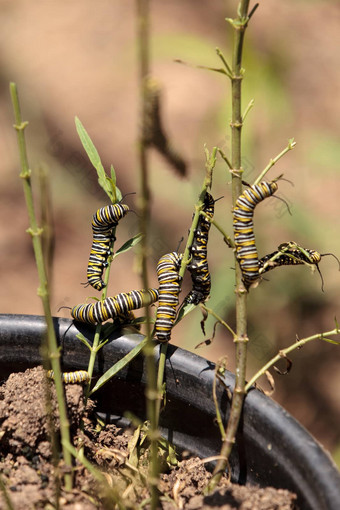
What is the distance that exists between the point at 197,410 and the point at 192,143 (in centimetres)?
154

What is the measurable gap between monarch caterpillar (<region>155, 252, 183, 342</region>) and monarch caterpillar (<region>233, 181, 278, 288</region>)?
0.40ft

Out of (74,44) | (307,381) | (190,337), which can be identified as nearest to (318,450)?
(190,337)

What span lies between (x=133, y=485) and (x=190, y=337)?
85 cm

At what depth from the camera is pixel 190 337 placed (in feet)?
5.57

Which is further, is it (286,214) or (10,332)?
(286,214)

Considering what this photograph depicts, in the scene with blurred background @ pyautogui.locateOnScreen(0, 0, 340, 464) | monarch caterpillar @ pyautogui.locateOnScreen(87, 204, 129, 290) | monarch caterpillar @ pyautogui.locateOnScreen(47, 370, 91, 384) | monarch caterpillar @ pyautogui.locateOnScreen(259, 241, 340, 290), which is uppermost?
blurred background @ pyautogui.locateOnScreen(0, 0, 340, 464)

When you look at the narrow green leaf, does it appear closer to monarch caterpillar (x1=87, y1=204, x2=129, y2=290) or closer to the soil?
the soil

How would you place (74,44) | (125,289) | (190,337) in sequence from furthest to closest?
(74,44), (125,289), (190,337)

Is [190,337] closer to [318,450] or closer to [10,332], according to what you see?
[10,332]

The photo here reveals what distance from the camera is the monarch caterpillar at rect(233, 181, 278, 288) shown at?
0.78m

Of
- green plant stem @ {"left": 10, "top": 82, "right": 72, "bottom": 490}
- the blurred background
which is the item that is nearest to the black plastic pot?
green plant stem @ {"left": 10, "top": 82, "right": 72, "bottom": 490}

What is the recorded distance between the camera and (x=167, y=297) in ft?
2.88

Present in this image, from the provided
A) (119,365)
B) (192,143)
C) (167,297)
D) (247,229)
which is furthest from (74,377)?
(192,143)

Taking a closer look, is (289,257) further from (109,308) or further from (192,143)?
(192,143)
